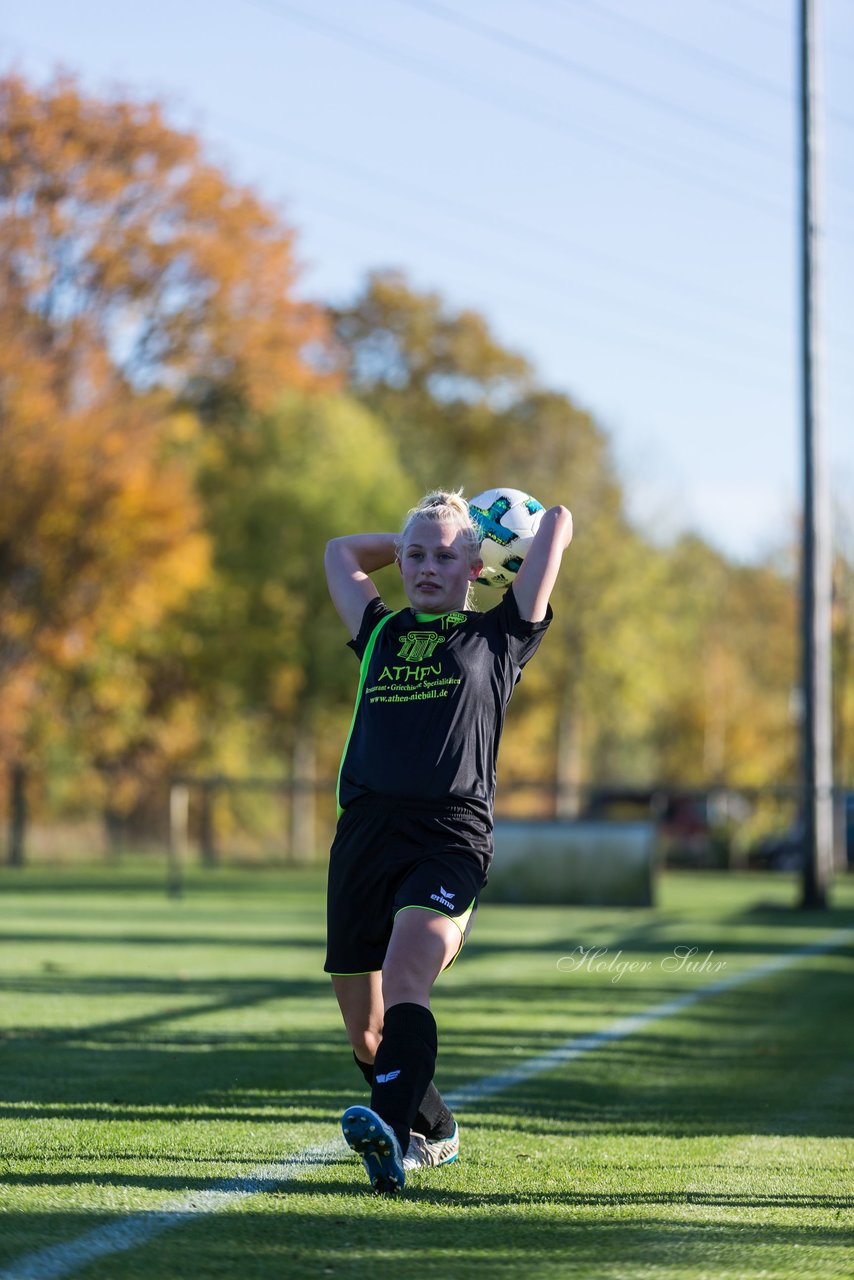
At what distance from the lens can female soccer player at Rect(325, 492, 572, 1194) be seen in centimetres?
476

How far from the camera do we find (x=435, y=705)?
4.98 m

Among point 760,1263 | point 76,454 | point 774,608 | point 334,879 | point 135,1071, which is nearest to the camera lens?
point 760,1263

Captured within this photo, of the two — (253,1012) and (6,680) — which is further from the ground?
(6,680)

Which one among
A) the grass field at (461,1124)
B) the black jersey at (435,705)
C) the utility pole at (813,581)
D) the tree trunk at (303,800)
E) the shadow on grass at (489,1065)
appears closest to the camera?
the grass field at (461,1124)

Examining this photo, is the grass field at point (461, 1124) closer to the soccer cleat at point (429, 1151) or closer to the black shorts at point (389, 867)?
the soccer cleat at point (429, 1151)

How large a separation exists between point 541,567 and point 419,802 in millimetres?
819

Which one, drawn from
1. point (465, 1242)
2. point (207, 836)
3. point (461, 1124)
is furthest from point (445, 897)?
point (207, 836)

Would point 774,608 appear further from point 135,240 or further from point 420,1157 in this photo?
point 420,1157

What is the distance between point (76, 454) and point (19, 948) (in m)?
18.4

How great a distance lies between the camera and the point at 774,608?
4916 cm

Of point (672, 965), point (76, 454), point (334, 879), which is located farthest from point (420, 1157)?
point (76, 454)

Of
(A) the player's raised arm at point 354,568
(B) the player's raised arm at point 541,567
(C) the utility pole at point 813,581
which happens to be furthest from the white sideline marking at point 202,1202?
(C) the utility pole at point 813,581

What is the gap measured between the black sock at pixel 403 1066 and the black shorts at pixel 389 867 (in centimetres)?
28

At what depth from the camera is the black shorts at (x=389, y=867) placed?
4.87 metres
